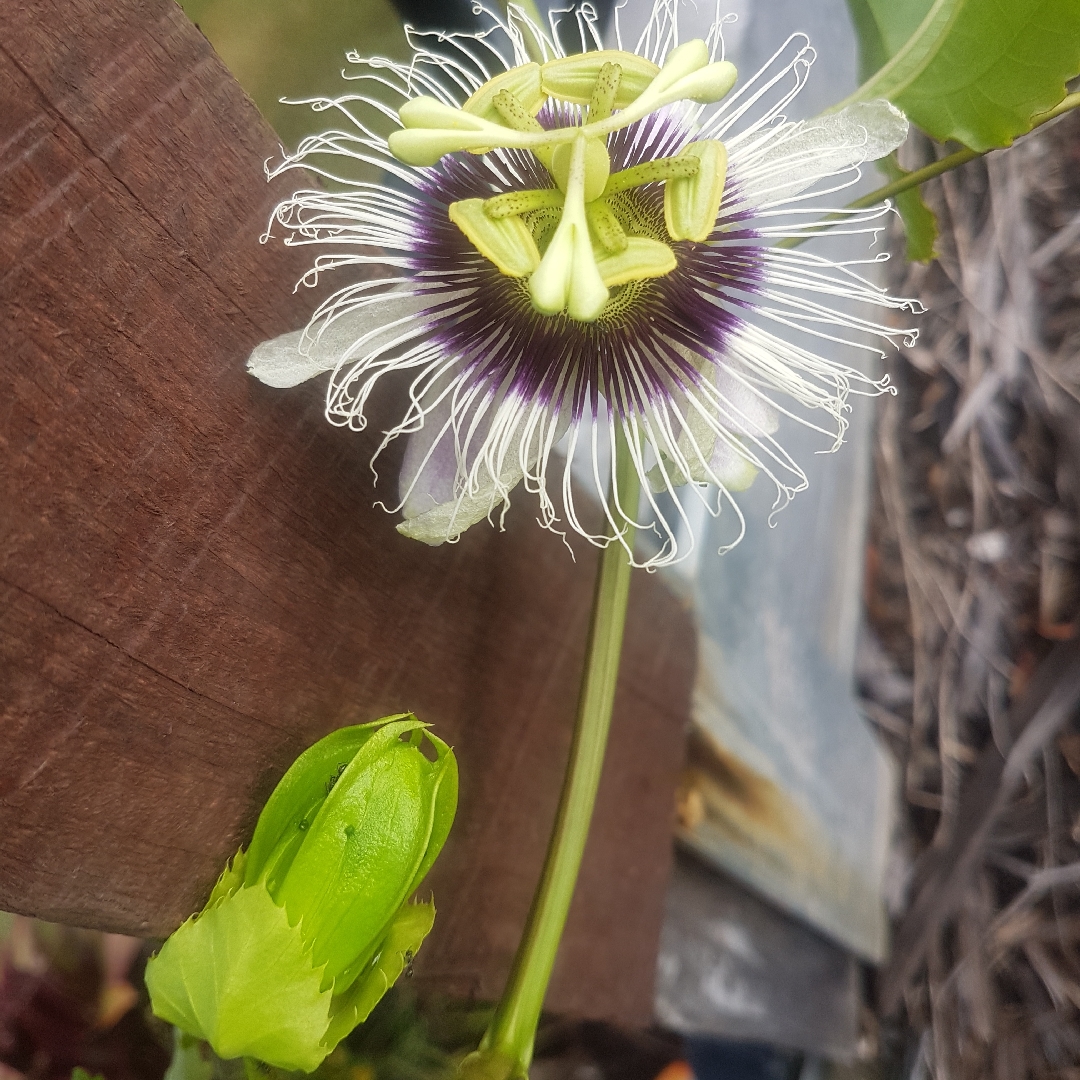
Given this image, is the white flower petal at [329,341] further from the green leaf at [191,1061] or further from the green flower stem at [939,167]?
the green leaf at [191,1061]

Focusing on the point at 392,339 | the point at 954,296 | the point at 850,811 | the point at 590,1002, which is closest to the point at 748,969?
the point at 850,811

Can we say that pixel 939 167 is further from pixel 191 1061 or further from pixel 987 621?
pixel 987 621

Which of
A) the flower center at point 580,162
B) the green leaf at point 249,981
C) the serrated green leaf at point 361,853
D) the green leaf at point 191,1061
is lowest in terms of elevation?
the green leaf at point 191,1061

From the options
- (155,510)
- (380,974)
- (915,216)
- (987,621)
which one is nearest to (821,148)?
(915,216)

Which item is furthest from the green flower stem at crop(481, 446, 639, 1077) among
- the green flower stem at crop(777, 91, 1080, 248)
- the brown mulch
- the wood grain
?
the brown mulch

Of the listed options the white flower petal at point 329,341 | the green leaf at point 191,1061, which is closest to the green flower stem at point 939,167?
the white flower petal at point 329,341

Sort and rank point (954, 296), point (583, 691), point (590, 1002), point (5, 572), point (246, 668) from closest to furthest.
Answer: point (5, 572) → point (246, 668) → point (583, 691) → point (590, 1002) → point (954, 296)

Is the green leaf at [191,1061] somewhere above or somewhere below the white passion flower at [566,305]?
below

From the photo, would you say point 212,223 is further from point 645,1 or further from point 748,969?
point 748,969
